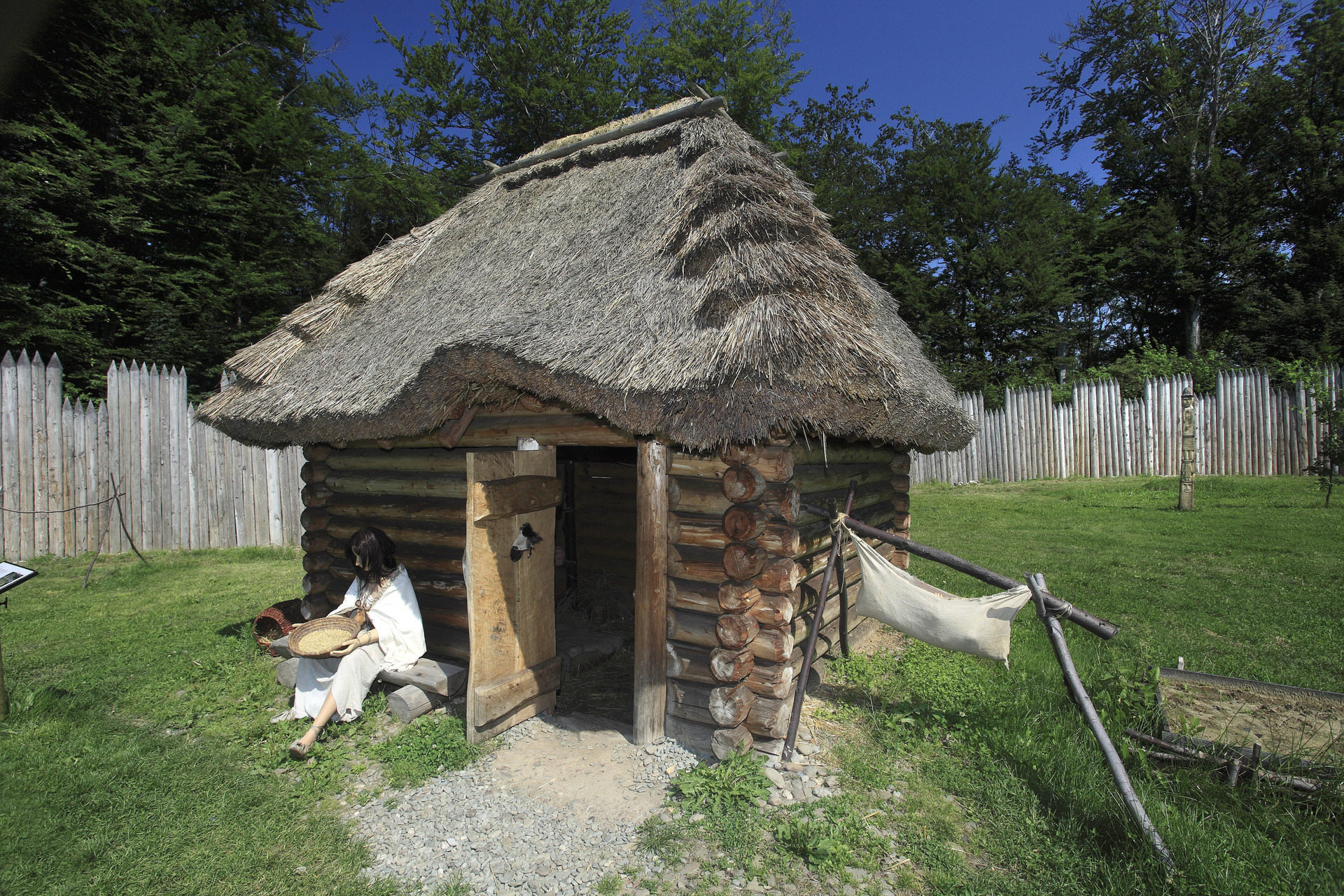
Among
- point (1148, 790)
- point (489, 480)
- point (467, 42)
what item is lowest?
point (1148, 790)

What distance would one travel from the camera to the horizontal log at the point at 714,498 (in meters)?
4.04

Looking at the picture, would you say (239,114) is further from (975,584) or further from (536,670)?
(975,584)

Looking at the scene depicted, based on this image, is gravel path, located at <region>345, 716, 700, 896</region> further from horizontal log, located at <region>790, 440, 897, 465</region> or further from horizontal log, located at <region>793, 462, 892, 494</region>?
horizontal log, located at <region>790, 440, 897, 465</region>

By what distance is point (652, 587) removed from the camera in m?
4.27

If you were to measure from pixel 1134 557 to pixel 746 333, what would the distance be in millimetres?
7600

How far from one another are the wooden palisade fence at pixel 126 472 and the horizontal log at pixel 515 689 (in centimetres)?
762

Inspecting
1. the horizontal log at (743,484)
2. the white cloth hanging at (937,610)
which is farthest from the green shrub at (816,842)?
the horizontal log at (743,484)

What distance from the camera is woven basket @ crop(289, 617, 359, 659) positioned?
4.38 meters

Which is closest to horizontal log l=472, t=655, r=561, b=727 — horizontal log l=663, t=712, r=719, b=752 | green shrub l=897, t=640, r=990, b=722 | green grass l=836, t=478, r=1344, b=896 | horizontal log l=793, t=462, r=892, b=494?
horizontal log l=663, t=712, r=719, b=752

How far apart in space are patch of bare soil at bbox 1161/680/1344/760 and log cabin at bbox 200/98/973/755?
2446 millimetres

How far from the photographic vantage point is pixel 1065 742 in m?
3.89

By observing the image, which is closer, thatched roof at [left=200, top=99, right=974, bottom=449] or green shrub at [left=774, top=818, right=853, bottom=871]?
green shrub at [left=774, top=818, right=853, bottom=871]

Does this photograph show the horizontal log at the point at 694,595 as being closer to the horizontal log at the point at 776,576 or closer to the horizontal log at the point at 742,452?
the horizontal log at the point at 776,576

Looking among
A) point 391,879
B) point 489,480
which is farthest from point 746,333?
point 391,879
